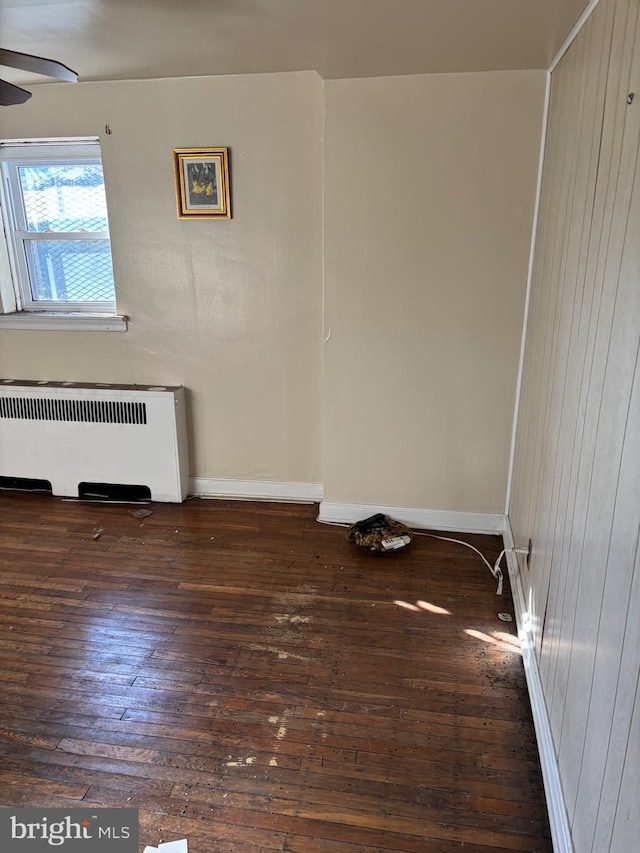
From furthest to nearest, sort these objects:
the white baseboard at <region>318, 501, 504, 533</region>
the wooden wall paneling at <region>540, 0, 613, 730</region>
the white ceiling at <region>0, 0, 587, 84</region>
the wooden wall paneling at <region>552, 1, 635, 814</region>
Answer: the white baseboard at <region>318, 501, 504, 533</region>, the white ceiling at <region>0, 0, 587, 84</region>, the wooden wall paneling at <region>540, 0, 613, 730</region>, the wooden wall paneling at <region>552, 1, 635, 814</region>

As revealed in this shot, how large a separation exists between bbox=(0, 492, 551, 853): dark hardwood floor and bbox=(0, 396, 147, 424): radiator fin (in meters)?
0.66

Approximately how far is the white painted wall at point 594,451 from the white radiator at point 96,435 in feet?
6.53

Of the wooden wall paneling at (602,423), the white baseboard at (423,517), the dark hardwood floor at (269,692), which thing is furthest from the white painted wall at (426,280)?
the wooden wall paneling at (602,423)

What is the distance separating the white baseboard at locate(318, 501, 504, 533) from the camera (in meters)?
3.04

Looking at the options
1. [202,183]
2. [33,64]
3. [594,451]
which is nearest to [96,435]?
[202,183]

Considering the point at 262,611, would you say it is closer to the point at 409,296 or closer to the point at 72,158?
the point at 409,296

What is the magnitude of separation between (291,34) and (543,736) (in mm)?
2289

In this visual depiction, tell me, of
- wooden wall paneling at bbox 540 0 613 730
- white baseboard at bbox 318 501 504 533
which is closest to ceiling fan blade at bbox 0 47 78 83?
wooden wall paneling at bbox 540 0 613 730

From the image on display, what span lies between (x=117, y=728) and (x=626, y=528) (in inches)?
62.5

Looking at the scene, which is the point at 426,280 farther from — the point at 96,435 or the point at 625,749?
the point at 625,749

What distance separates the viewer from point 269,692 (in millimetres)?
1992

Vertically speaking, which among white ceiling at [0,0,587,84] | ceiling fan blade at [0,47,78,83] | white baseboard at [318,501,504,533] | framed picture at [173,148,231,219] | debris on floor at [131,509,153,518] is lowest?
debris on floor at [131,509,153,518]

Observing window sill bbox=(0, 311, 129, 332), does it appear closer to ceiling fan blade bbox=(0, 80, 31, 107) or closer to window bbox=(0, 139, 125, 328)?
window bbox=(0, 139, 125, 328)

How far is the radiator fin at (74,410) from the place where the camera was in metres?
3.30
